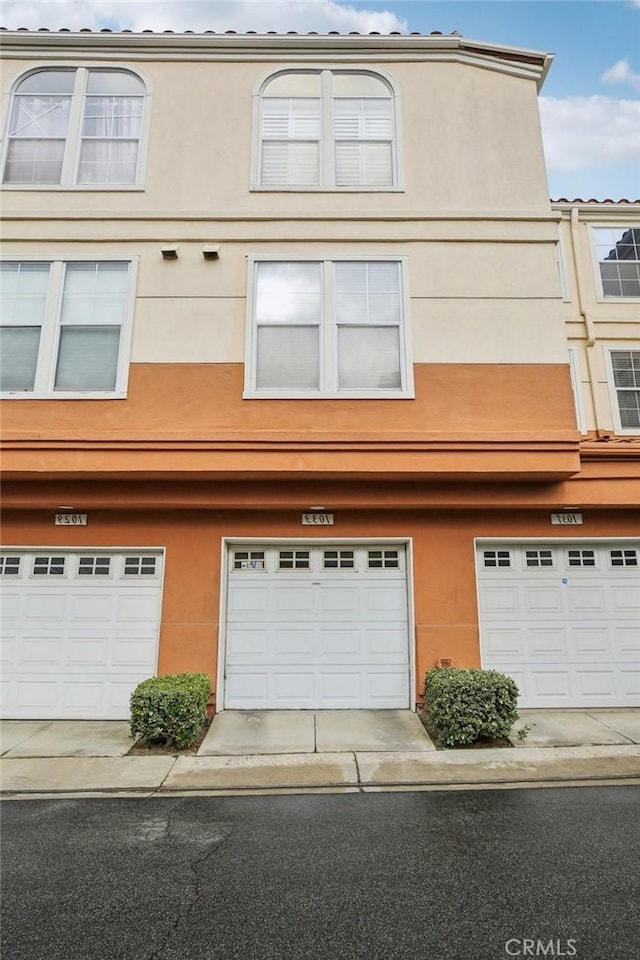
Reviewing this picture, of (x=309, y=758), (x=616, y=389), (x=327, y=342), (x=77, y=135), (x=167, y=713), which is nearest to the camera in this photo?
(x=309, y=758)

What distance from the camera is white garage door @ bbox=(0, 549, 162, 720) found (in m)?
7.70

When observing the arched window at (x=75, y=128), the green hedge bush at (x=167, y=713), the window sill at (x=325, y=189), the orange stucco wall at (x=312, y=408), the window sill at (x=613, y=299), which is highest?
the arched window at (x=75, y=128)

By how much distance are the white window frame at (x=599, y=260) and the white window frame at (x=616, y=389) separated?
1.12 meters

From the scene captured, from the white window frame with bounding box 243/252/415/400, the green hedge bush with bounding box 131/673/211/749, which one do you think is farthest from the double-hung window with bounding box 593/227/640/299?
the green hedge bush with bounding box 131/673/211/749

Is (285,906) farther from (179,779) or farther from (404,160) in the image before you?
(404,160)

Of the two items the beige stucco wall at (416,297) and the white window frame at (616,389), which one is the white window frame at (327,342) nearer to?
the beige stucco wall at (416,297)

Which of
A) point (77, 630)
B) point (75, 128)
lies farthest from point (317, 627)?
point (75, 128)

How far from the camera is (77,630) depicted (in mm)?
7875

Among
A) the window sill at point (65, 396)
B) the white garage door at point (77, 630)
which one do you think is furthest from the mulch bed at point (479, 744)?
the window sill at point (65, 396)

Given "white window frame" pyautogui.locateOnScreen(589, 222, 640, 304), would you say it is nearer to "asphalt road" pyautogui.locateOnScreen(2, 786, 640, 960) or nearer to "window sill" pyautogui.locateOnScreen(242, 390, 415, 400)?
"window sill" pyautogui.locateOnScreen(242, 390, 415, 400)

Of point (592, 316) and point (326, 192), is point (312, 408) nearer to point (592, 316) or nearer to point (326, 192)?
point (326, 192)

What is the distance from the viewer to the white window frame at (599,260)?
12.1m

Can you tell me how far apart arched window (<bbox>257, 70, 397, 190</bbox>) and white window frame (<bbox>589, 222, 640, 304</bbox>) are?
649cm

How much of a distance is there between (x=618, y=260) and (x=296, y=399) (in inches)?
385
